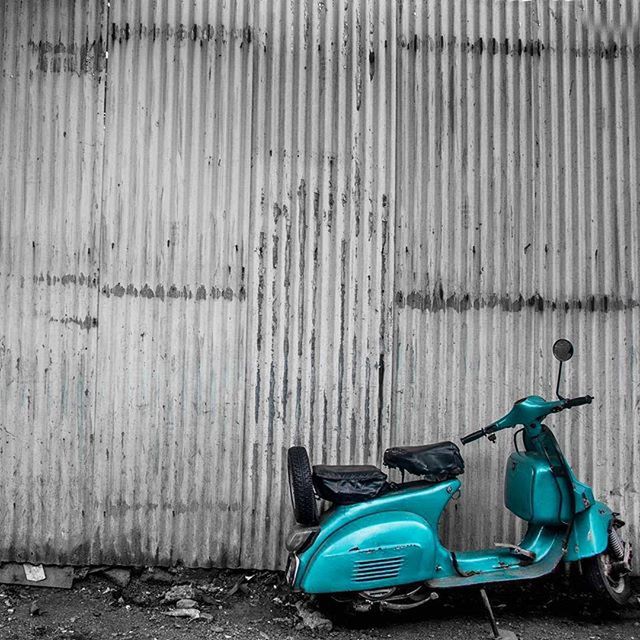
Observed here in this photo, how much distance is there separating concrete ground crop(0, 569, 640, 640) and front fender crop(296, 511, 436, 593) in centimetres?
41

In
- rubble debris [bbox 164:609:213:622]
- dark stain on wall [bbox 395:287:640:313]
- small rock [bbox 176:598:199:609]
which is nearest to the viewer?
rubble debris [bbox 164:609:213:622]

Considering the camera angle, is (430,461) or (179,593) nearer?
(430,461)

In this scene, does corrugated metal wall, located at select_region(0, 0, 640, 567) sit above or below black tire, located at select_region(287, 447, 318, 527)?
above

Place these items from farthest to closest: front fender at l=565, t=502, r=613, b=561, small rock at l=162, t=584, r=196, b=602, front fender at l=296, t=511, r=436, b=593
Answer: small rock at l=162, t=584, r=196, b=602 → front fender at l=565, t=502, r=613, b=561 → front fender at l=296, t=511, r=436, b=593

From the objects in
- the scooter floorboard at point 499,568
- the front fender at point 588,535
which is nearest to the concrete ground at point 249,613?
the scooter floorboard at point 499,568

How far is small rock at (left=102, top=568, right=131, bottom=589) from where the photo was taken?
509 centimetres

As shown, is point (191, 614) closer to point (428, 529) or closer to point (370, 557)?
point (370, 557)

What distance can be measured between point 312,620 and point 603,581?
1.88m

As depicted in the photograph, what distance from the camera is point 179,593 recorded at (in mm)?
4949

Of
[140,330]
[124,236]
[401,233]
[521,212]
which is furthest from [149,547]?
[521,212]

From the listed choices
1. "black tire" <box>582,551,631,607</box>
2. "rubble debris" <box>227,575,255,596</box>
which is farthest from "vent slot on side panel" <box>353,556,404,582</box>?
"black tire" <box>582,551,631,607</box>

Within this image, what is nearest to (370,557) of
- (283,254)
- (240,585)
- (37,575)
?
(240,585)

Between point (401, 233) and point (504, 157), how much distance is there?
0.99 m

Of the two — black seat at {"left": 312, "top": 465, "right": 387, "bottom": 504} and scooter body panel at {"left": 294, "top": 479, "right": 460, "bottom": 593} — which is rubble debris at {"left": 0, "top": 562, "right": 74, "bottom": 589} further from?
black seat at {"left": 312, "top": 465, "right": 387, "bottom": 504}
